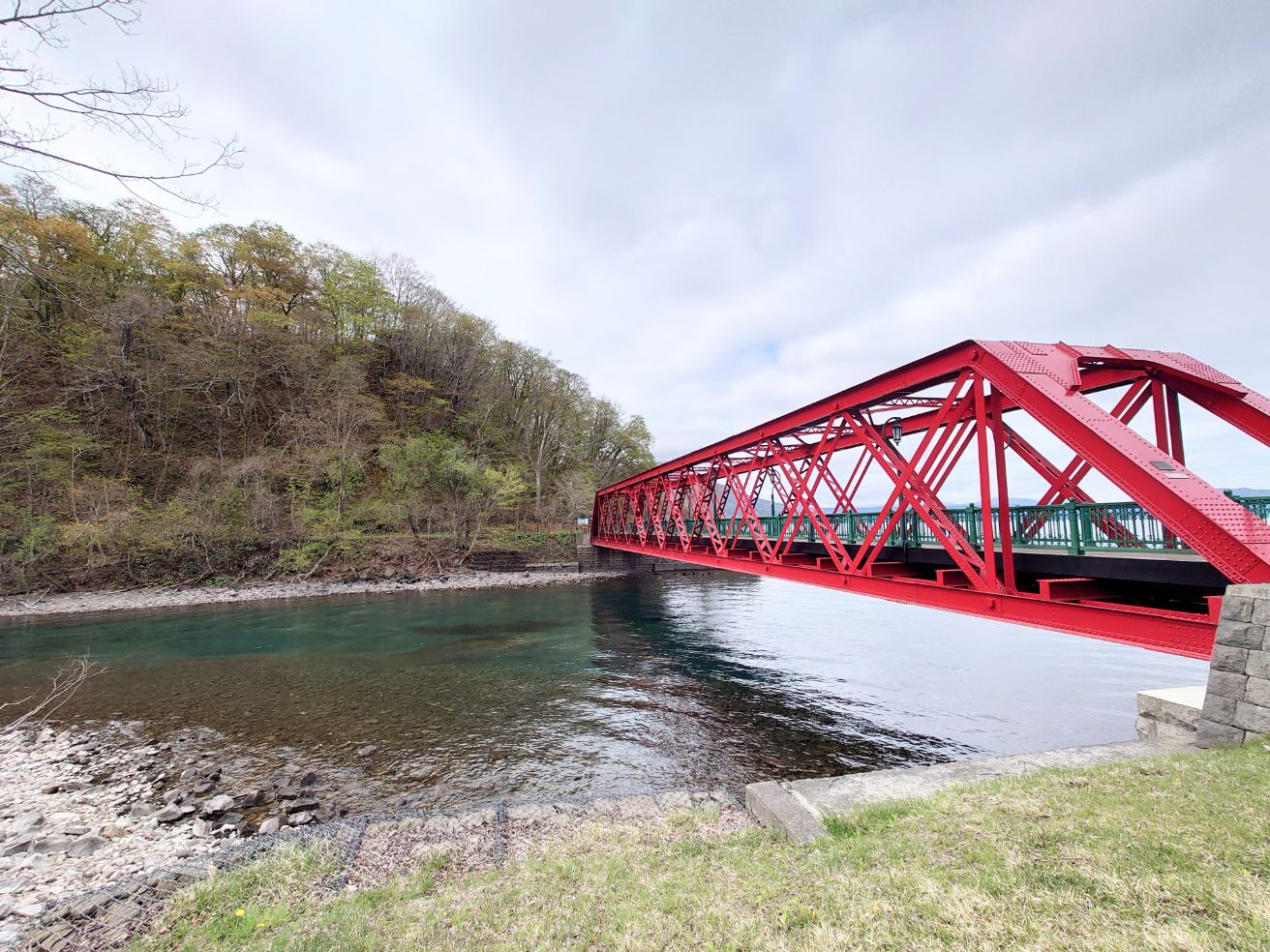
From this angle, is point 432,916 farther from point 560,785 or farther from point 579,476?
point 579,476

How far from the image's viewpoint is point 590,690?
12.5 m

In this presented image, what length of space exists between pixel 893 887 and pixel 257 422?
149 ft

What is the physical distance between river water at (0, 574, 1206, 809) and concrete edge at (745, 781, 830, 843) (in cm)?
241

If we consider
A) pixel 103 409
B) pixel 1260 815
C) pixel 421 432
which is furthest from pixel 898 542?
pixel 103 409

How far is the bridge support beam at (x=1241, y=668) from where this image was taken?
183 inches

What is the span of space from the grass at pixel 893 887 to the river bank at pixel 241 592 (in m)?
27.4

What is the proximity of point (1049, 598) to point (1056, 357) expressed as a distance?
3.74 m

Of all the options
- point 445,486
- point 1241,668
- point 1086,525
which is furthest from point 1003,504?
point 445,486

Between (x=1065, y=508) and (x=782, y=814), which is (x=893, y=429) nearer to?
(x=1065, y=508)

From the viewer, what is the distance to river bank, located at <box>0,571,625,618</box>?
22.8 m

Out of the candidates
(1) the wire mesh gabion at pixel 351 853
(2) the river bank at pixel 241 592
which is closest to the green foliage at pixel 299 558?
(2) the river bank at pixel 241 592

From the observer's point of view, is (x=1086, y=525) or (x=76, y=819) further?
(x=1086, y=525)

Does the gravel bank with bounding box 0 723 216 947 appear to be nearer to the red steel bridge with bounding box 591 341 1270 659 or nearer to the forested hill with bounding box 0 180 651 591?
the red steel bridge with bounding box 591 341 1270 659

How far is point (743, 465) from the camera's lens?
1717 cm
